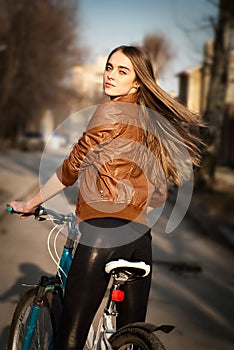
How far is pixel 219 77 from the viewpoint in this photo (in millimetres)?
18391

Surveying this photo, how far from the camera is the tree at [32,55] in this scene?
156 feet

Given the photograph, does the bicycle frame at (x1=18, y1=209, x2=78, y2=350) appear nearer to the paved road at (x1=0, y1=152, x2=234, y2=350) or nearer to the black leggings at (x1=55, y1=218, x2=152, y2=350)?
the black leggings at (x1=55, y1=218, x2=152, y2=350)

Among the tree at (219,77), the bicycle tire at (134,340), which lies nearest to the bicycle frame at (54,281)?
the bicycle tire at (134,340)

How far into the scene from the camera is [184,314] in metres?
5.43

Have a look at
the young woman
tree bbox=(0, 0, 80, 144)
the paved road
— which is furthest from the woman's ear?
tree bbox=(0, 0, 80, 144)

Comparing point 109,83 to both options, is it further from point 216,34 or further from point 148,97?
point 216,34

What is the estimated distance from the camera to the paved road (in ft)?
16.0

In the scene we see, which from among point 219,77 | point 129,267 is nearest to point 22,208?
point 129,267

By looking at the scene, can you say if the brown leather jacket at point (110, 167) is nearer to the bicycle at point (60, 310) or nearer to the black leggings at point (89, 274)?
the black leggings at point (89, 274)

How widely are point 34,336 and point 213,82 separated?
1623cm

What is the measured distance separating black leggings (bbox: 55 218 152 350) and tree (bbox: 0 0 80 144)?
149ft

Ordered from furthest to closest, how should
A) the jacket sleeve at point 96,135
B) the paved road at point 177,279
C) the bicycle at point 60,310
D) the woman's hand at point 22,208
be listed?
the paved road at point 177,279 < the woman's hand at point 22,208 < the jacket sleeve at point 96,135 < the bicycle at point 60,310

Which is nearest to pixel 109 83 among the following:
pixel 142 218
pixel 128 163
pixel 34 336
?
pixel 128 163

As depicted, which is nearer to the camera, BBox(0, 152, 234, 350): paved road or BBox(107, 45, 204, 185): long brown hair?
BBox(107, 45, 204, 185): long brown hair
